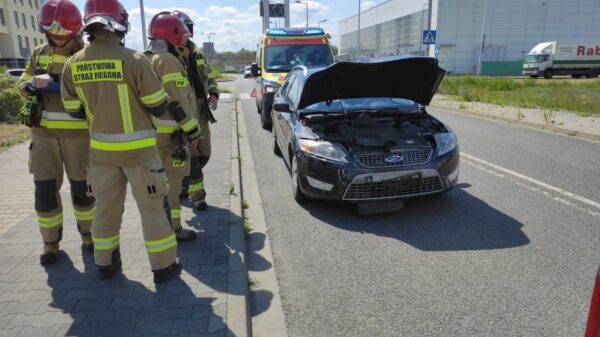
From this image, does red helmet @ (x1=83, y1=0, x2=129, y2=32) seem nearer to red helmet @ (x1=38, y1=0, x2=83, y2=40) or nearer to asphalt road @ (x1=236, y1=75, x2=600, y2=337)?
red helmet @ (x1=38, y1=0, x2=83, y2=40)

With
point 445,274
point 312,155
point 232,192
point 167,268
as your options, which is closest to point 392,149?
point 312,155

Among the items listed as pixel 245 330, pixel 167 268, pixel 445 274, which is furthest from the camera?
pixel 445 274

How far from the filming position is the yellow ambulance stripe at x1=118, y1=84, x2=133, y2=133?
297 cm

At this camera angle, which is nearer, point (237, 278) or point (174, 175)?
point (237, 278)

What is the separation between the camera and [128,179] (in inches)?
124

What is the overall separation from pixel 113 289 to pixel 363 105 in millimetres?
3995

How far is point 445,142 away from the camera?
16.9 feet

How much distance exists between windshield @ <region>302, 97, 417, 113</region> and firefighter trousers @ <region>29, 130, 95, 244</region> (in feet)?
10.0

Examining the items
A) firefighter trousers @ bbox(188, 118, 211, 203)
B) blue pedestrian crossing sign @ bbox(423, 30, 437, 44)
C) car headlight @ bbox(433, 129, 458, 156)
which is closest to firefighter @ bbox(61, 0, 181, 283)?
firefighter trousers @ bbox(188, 118, 211, 203)

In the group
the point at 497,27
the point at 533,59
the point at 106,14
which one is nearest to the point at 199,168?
the point at 106,14

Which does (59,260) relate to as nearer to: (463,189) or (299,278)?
(299,278)

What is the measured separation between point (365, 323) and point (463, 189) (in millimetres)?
3538

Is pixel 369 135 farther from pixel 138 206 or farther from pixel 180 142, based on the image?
pixel 138 206

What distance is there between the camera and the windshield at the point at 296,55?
1196 cm
